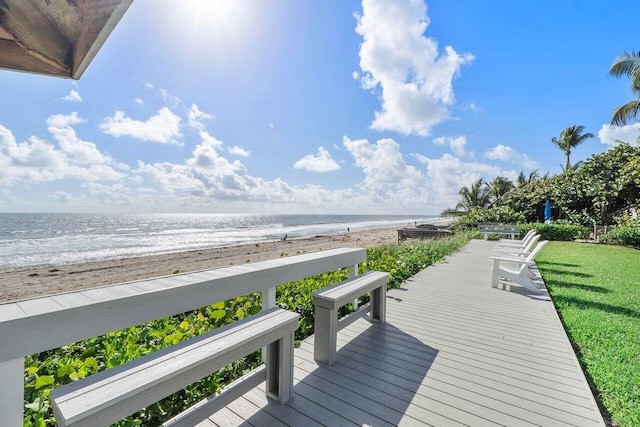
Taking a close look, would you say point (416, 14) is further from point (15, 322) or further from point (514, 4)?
point (15, 322)

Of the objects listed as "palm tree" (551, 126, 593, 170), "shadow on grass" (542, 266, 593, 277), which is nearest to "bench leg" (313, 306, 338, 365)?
"shadow on grass" (542, 266, 593, 277)

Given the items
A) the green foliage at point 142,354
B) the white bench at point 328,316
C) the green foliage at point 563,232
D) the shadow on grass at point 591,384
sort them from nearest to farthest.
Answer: the green foliage at point 142,354
the shadow on grass at point 591,384
the white bench at point 328,316
the green foliage at point 563,232

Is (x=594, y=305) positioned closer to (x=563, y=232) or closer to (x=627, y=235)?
(x=627, y=235)

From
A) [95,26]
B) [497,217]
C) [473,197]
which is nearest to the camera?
[95,26]

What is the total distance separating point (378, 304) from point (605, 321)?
11.7ft

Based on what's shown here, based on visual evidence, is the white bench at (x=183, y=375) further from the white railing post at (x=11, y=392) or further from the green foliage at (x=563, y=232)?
the green foliage at (x=563, y=232)

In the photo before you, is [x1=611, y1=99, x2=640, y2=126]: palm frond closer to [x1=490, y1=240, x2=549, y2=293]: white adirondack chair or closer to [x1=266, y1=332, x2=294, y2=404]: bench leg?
[x1=490, y1=240, x2=549, y2=293]: white adirondack chair

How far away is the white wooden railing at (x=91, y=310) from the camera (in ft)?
4.03

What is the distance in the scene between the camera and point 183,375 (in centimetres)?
147

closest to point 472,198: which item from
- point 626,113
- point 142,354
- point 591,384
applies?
point 626,113

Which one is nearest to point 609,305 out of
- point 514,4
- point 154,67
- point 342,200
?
point 514,4

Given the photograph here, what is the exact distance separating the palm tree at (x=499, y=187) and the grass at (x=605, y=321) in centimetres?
2316

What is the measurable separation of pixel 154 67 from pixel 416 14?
8.96 m

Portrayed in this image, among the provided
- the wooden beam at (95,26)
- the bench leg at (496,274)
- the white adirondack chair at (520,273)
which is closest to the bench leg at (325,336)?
the wooden beam at (95,26)
